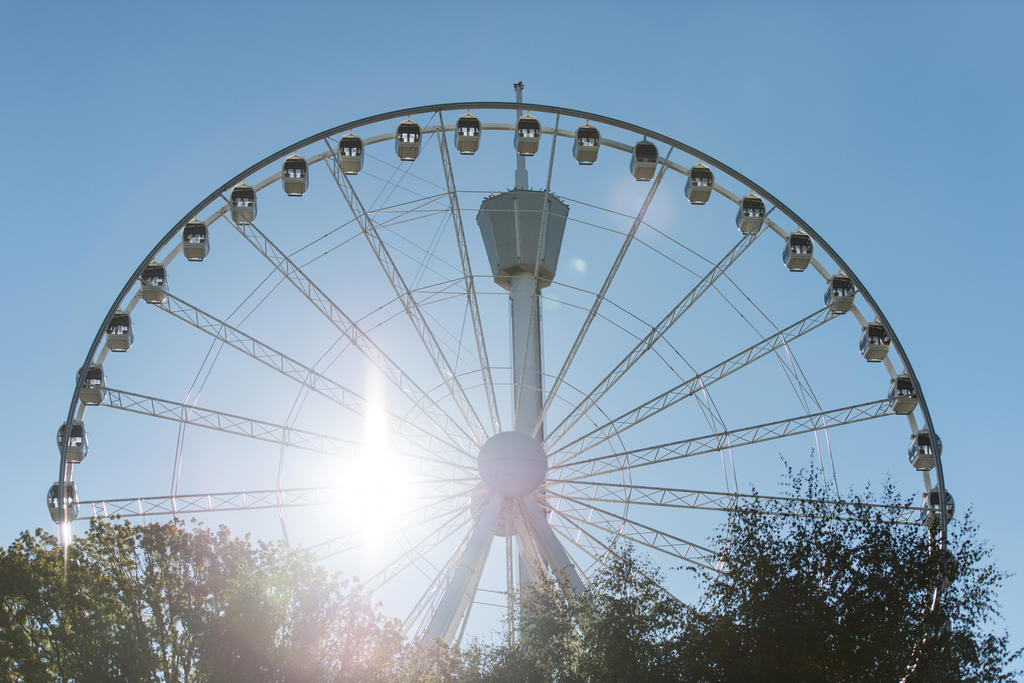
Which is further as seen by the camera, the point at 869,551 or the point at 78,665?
the point at 78,665

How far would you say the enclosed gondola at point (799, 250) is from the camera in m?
28.9

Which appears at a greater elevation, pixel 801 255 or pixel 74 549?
pixel 801 255

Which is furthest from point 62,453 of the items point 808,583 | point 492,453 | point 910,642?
point 910,642

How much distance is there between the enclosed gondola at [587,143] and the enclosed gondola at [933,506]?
11.8 metres

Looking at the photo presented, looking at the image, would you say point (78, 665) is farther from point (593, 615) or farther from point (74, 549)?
point (593, 615)

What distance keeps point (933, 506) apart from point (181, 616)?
60.1 feet

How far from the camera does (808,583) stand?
20.6m

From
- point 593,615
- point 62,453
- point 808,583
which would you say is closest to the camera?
point 808,583

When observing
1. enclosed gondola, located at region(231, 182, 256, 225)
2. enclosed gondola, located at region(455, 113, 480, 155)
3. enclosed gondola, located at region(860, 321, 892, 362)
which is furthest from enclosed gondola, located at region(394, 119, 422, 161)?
enclosed gondola, located at region(860, 321, 892, 362)

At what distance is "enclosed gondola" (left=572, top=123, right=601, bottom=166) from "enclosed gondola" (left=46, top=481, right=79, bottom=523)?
1462 cm

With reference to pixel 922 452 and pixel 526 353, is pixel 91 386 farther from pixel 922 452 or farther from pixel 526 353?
pixel 922 452

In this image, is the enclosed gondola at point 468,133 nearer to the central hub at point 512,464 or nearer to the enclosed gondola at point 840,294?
the central hub at point 512,464

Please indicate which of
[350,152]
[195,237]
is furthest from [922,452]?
[195,237]

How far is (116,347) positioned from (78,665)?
7.82 m
